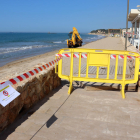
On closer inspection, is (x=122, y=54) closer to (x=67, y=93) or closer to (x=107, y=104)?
(x=107, y=104)

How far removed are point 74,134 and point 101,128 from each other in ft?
1.93

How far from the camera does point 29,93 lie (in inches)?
169

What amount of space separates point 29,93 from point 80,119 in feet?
4.62

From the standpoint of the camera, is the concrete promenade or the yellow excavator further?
the yellow excavator

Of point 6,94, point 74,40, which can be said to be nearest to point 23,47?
point 74,40

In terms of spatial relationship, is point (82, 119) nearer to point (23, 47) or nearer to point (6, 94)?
point (6, 94)

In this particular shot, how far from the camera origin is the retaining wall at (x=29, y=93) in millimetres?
3454

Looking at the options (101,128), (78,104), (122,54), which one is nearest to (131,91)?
(122,54)

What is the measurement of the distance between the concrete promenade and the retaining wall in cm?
16

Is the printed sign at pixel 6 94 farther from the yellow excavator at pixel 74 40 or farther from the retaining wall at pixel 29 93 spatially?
the yellow excavator at pixel 74 40

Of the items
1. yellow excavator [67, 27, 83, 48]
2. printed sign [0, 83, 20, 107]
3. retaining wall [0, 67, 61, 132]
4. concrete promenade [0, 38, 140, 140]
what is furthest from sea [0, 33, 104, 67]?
printed sign [0, 83, 20, 107]

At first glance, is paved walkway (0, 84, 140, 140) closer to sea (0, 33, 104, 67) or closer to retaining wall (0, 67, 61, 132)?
retaining wall (0, 67, 61, 132)

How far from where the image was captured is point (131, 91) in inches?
229

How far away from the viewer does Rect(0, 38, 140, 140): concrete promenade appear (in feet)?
10.7
